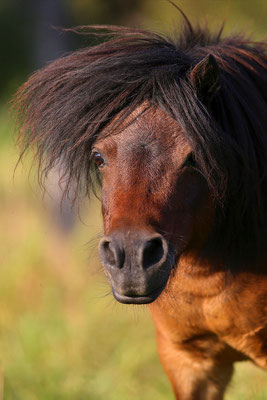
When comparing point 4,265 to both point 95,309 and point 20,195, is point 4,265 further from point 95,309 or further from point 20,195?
point 20,195

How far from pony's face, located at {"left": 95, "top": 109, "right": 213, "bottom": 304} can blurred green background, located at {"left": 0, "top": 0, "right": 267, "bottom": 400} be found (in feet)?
1.90

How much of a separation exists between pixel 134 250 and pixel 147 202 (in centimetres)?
25

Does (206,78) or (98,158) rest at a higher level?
(206,78)

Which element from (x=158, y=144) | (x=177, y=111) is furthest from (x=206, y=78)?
(x=158, y=144)

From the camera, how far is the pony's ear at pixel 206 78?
115 inches

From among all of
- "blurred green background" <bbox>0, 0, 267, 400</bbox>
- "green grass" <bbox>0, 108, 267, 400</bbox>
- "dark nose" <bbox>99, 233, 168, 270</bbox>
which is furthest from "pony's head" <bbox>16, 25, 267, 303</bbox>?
"green grass" <bbox>0, 108, 267, 400</bbox>

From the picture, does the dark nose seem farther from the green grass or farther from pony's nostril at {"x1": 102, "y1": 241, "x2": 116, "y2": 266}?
the green grass

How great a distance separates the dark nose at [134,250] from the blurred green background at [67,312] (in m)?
0.65

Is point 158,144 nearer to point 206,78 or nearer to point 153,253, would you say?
point 206,78

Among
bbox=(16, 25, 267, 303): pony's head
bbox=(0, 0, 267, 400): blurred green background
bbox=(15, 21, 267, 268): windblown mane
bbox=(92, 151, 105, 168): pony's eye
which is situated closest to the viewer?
bbox=(16, 25, 267, 303): pony's head

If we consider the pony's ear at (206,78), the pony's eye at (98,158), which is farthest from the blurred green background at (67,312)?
the pony's ear at (206,78)

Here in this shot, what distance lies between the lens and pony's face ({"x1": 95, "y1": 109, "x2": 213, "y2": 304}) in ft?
8.94

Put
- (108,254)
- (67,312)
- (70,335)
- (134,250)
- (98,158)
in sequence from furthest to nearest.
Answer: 1. (67,312)
2. (70,335)
3. (98,158)
4. (108,254)
5. (134,250)

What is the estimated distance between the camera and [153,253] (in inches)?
109
